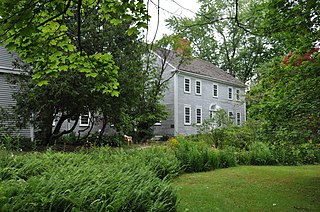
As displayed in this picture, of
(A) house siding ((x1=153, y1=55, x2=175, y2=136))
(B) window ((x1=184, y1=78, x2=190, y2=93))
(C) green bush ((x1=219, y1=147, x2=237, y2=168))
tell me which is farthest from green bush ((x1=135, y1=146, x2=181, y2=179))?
(B) window ((x1=184, y1=78, x2=190, y2=93))

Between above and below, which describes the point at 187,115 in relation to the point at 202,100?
below

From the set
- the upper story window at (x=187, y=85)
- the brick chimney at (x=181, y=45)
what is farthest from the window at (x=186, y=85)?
the brick chimney at (x=181, y=45)

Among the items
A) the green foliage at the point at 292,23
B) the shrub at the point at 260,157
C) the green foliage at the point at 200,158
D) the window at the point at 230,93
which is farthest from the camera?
the window at the point at 230,93

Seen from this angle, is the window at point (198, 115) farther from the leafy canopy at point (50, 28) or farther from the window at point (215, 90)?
the leafy canopy at point (50, 28)

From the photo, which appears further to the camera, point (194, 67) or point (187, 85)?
point (194, 67)

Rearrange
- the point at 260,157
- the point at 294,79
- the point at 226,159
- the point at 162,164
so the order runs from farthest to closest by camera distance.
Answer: the point at 260,157 → the point at 226,159 → the point at 162,164 → the point at 294,79

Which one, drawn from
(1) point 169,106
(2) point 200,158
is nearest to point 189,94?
(1) point 169,106

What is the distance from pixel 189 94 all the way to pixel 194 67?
3.38 metres

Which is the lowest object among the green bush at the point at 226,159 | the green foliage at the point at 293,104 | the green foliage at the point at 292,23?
the green bush at the point at 226,159

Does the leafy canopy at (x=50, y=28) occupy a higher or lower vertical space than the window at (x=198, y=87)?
→ lower

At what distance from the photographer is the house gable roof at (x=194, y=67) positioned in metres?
22.3

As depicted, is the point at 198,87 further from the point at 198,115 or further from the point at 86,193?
the point at 86,193

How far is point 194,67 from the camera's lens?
2633 cm

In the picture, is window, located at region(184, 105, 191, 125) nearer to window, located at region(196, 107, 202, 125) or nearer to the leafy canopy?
window, located at region(196, 107, 202, 125)
